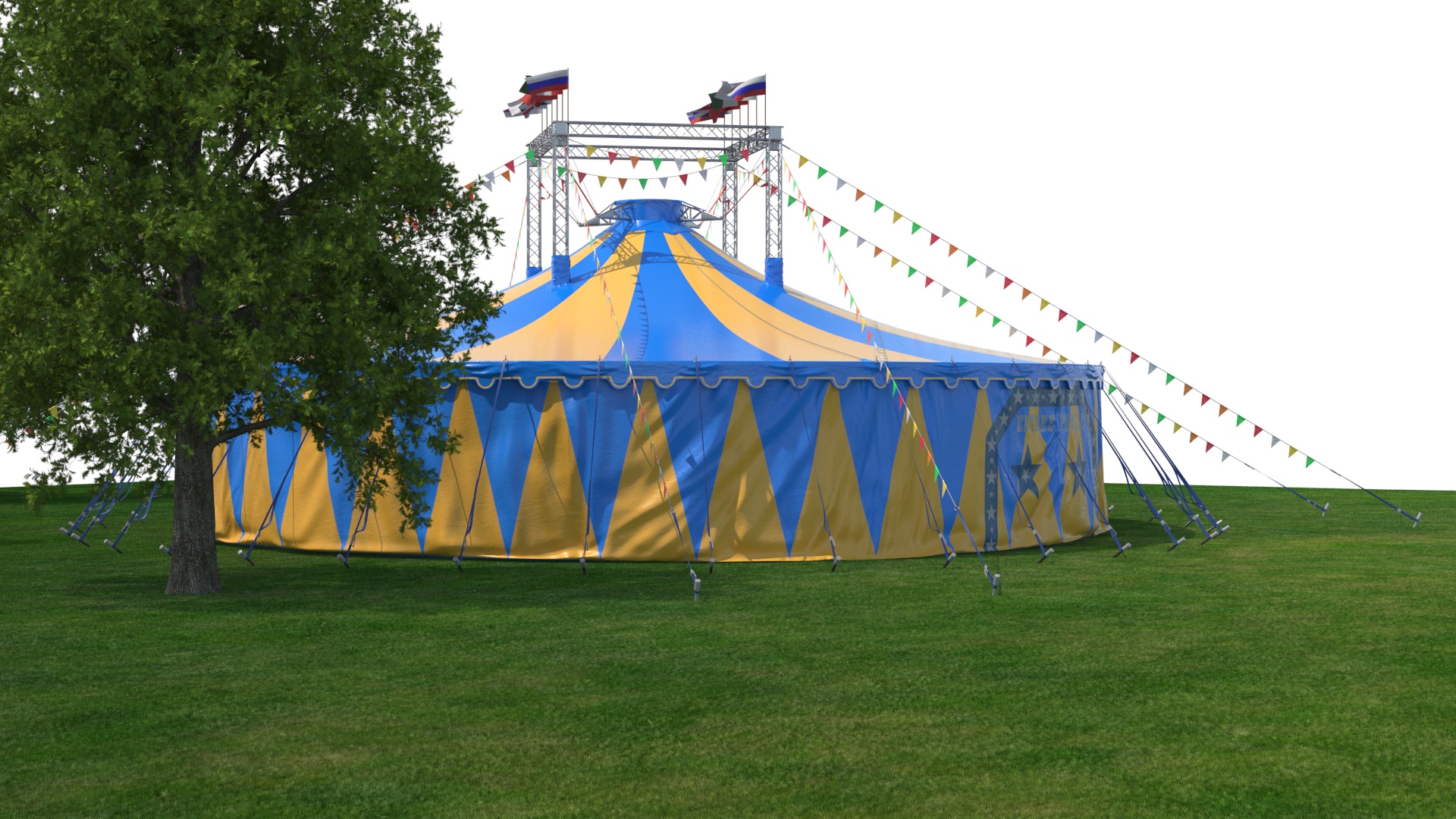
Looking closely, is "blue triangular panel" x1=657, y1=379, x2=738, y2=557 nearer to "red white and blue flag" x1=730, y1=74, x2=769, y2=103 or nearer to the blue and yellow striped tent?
the blue and yellow striped tent

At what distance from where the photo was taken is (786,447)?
1271cm

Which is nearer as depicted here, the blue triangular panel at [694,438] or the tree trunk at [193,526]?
the tree trunk at [193,526]

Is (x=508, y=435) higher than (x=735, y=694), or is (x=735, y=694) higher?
(x=508, y=435)

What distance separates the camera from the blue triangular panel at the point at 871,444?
12.9 metres

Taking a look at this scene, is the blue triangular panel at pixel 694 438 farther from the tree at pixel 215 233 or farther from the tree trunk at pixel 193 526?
the tree trunk at pixel 193 526

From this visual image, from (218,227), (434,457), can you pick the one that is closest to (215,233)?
(218,227)

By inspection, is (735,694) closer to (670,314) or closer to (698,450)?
(698,450)

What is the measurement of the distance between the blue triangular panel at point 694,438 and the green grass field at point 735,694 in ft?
2.91

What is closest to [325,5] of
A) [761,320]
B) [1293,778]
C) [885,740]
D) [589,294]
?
[589,294]

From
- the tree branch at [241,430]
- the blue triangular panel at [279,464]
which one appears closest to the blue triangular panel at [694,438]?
the tree branch at [241,430]

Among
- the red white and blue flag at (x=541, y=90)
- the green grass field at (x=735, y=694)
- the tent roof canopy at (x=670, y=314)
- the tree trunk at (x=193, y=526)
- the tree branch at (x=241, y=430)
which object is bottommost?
the green grass field at (x=735, y=694)

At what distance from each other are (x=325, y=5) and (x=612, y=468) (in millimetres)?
4640

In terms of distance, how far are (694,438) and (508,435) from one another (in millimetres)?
1724

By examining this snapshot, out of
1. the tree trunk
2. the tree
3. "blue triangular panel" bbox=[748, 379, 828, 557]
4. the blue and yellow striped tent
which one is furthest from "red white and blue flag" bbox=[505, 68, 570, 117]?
the tree trunk
